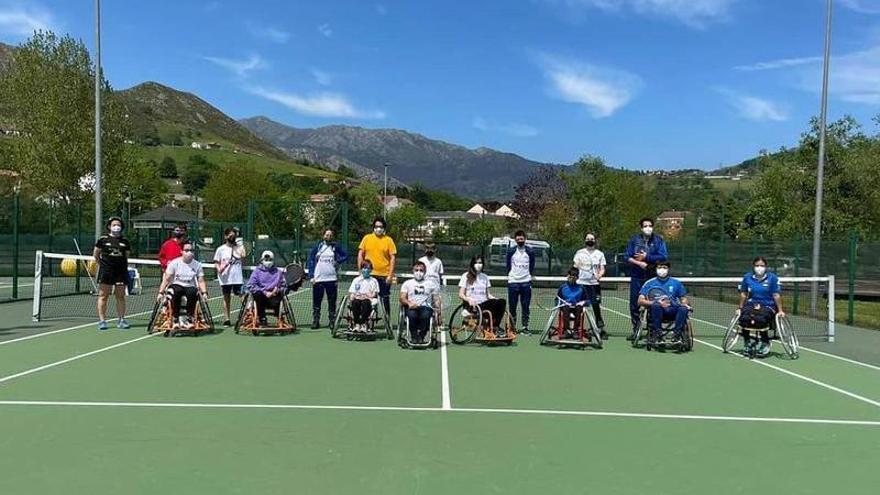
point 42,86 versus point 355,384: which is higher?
point 42,86

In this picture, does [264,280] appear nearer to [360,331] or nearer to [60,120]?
[360,331]

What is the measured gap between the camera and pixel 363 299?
37.3 ft

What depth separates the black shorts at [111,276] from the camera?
11.6 metres

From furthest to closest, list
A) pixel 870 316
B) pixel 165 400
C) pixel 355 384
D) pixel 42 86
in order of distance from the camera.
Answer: pixel 42 86, pixel 870 316, pixel 355 384, pixel 165 400

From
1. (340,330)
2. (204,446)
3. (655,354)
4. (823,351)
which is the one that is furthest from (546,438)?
(823,351)

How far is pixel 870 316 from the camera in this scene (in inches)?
682

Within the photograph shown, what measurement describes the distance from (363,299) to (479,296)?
168cm

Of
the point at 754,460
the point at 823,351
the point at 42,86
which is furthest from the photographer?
the point at 42,86

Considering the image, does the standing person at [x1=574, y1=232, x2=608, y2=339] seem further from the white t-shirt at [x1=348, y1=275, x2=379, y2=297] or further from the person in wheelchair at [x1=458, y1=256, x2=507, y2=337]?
the white t-shirt at [x1=348, y1=275, x2=379, y2=297]

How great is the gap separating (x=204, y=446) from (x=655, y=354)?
6713mm

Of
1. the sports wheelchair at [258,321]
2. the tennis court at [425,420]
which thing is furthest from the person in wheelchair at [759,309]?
the sports wheelchair at [258,321]

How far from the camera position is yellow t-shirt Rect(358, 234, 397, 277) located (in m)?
11.9

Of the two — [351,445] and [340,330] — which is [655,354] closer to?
[340,330]

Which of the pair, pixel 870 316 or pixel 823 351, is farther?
pixel 870 316
